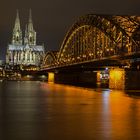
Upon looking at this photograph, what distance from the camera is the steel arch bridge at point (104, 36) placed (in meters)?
103

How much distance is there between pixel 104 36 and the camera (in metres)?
122

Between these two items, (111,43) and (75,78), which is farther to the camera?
(75,78)

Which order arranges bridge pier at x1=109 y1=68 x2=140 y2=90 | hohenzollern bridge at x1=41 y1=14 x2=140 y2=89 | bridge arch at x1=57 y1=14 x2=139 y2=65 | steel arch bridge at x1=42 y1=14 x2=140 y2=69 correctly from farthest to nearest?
bridge arch at x1=57 y1=14 x2=139 y2=65 < steel arch bridge at x1=42 y1=14 x2=140 y2=69 < hohenzollern bridge at x1=41 y1=14 x2=140 y2=89 < bridge pier at x1=109 y1=68 x2=140 y2=90

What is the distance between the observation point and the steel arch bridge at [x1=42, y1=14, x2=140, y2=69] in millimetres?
102762

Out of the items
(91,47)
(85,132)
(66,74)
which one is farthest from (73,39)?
(85,132)

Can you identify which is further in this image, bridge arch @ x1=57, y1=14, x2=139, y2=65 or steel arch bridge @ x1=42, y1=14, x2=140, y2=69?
bridge arch @ x1=57, y1=14, x2=139, y2=65

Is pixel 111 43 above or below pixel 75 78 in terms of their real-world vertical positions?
above

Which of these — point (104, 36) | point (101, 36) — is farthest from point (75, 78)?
point (104, 36)

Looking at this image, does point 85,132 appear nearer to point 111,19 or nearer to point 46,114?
point 46,114

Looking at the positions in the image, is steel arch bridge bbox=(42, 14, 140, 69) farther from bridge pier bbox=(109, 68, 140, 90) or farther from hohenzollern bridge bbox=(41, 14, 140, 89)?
bridge pier bbox=(109, 68, 140, 90)

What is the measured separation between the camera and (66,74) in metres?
189

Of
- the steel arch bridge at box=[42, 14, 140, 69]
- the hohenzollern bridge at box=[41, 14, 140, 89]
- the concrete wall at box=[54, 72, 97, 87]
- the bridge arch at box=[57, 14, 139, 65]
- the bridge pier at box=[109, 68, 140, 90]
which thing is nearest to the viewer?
the bridge pier at box=[109, 68, 140, 90]

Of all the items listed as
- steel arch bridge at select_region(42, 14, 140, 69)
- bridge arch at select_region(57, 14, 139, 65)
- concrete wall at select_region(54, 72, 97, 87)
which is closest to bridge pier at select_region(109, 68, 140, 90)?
steel arch bridge at select_region(42, 14, 140, 69)

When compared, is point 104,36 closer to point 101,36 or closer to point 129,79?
point 101,36
